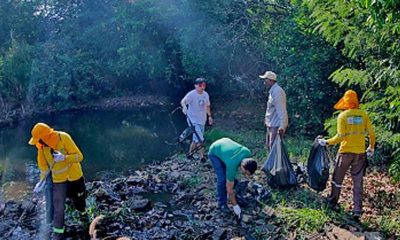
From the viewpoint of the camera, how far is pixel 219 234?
5887 millimetres

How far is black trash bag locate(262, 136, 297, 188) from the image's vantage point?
6922mm

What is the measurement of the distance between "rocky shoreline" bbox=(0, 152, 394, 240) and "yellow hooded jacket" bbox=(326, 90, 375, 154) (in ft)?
3.21

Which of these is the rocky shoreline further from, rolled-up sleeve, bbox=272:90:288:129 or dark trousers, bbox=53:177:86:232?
rolled-up sleeve, bbox=272:90:288:129

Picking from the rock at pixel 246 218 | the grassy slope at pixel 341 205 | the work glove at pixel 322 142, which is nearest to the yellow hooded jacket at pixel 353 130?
the work glove at pixel 322 142

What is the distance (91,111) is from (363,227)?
14761 millimetres

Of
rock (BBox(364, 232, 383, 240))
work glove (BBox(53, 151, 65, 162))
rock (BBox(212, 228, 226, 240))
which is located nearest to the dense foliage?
rock (BBox(364, 232, 383, 240))

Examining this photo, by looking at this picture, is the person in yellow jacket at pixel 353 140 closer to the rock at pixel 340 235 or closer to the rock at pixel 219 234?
the rock at pixel 340 235

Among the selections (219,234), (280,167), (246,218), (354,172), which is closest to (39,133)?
(219,234)

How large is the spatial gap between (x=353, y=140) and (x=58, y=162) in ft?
12.7

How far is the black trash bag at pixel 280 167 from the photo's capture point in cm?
692

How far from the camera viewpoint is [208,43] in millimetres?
16219

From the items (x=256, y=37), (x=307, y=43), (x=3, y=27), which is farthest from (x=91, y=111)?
(x=307, y=43)

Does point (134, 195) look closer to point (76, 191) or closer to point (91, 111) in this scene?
point (76, 191)

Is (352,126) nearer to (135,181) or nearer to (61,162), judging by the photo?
(61,162)
